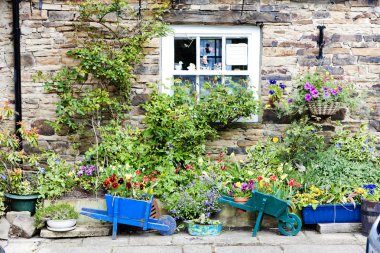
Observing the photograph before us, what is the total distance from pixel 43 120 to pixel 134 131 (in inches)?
50.6

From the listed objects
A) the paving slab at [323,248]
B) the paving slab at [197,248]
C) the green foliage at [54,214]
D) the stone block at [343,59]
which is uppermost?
the stone block at [343,59]

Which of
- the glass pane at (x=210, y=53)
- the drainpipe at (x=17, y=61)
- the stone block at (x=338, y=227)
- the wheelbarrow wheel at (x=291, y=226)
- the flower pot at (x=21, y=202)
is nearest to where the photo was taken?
the wheelbarrow wheel at (x=291, y=226)

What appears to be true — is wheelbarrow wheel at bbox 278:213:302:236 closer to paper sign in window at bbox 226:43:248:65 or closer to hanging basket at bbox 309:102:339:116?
hanging basket at bbox 309:102:339:116

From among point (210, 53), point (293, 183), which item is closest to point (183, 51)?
point (210, 53)

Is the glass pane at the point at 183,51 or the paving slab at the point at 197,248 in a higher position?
the glass pane at the point at 183,51

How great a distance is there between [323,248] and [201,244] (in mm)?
1313

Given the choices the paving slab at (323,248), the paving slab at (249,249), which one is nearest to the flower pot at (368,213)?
the paving slab at (323,248)

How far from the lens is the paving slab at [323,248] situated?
18.4 ft

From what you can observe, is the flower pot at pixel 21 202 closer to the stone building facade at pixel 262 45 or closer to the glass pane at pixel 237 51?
the stone building facade at pixel 262 45

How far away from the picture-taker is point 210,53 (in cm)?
756

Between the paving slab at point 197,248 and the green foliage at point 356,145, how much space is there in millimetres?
2542

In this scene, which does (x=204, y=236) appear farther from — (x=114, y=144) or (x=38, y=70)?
(x=38, y=70)

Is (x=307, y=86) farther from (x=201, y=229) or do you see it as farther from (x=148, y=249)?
(x=148, y=249)

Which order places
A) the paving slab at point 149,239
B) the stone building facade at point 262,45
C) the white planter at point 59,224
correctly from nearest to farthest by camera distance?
1. the paving slab at point 149,239
2. the white planter at point 59,224
3. the stone building facade at point 262,45
